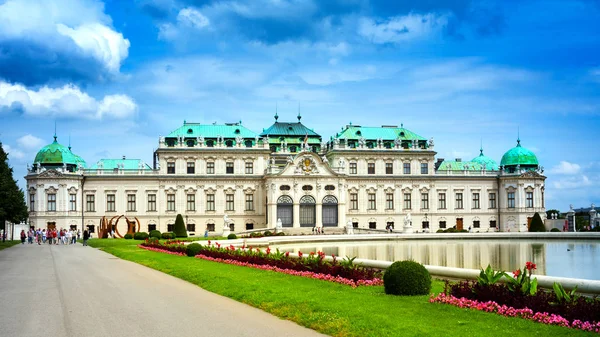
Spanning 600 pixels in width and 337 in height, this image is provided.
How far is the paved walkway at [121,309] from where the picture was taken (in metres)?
14.0

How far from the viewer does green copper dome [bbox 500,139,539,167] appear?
8356 cm

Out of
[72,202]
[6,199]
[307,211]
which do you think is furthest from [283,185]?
[6,199]

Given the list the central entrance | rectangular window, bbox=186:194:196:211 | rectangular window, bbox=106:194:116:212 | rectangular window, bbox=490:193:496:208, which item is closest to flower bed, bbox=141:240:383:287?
the central entrance

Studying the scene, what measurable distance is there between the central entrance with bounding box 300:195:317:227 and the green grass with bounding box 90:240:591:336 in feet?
171

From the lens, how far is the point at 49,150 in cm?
7556

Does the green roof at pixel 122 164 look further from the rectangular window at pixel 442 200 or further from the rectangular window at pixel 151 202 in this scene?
the rectangular window at pixel 442 200

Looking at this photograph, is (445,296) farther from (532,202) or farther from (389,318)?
(532,202)

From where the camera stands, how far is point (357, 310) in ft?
50.0

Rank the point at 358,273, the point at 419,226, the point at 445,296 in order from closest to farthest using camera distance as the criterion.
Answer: the point at 445,296
the point at 358,273
the point at 419,226

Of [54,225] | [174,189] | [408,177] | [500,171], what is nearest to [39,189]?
[54,225]

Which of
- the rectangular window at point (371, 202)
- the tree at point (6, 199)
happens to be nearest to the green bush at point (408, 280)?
the tree at point (6, 199)

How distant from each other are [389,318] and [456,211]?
6982 centimetres

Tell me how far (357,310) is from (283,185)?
59.9 m

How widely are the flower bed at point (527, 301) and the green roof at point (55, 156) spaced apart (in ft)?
218
